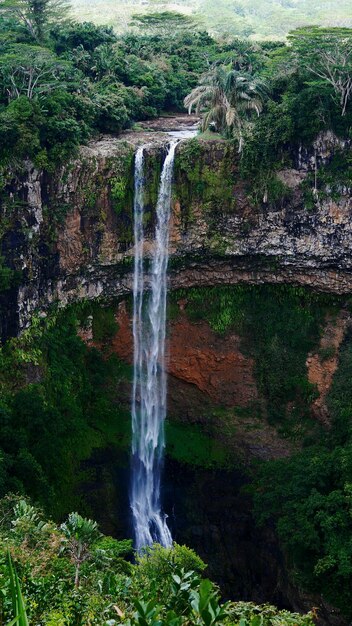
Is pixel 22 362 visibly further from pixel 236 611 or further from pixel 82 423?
pixel 236 611

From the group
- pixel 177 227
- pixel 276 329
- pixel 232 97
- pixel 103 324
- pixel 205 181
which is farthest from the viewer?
pixel 103 324

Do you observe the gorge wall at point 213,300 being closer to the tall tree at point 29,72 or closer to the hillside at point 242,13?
the tall tree at point 29,72

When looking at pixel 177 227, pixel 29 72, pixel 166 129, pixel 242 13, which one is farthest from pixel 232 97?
pixel 242 13

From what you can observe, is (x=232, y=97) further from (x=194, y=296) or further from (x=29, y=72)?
(x=194, y=296)

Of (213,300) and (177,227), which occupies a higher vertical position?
(177,227)

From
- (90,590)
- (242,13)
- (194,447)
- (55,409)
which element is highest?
(242,13)

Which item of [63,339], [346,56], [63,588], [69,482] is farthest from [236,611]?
[346,56]
